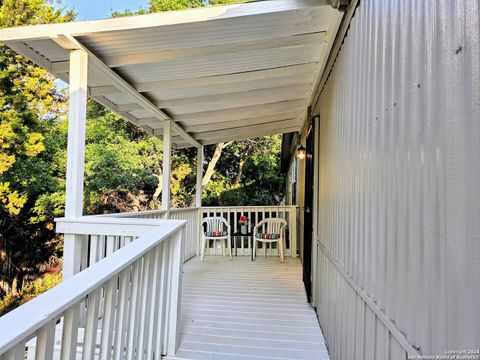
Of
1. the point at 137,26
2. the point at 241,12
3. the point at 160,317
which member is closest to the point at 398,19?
the point at 241,12

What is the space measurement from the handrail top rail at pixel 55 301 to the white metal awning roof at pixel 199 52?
1911 mm

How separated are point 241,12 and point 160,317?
2.37 m

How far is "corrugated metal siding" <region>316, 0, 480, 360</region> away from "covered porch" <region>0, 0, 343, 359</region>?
88cm

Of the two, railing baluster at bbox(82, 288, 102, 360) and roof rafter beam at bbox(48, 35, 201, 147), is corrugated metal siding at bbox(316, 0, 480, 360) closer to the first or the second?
railing baluster at bbox(82, 288, 102, 360)

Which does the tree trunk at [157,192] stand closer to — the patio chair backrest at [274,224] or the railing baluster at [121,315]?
the patio chair backrest at [274,224]

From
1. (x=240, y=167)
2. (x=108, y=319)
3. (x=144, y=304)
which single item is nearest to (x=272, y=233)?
(x=144, y=304)

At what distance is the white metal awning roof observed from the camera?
2305mm

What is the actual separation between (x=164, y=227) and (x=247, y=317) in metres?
1.49

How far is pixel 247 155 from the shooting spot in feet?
42.4

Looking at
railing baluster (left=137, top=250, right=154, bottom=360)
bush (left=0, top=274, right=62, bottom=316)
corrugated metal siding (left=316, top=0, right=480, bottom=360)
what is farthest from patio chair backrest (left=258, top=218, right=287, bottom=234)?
bush (left=0, top=274, right=62, bottom=316)

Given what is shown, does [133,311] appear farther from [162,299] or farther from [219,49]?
[219,49]

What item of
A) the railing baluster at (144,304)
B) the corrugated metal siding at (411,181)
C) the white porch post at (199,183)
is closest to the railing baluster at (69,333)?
the railing baluster at (144,304)

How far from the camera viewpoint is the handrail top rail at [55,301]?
75cm

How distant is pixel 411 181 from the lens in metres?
0.96
